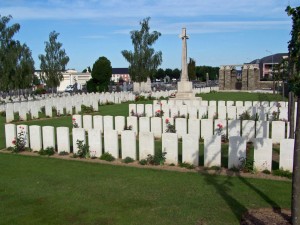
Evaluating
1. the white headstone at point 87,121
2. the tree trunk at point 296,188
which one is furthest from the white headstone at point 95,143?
the tree trunk at point 296,188

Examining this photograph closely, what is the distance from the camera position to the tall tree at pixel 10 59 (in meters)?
22.4

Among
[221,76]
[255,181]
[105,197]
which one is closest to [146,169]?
[105,197]

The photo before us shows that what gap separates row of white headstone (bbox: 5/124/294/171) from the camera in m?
6.59

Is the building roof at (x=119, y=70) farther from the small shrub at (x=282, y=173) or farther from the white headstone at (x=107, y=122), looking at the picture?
the small shrub at (x=282, y=173)

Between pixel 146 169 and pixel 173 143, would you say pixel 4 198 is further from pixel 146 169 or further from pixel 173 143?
pixel 173 143

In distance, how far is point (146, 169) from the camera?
7.03m

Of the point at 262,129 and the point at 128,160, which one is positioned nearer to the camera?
the point at 128,160

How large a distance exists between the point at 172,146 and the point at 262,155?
1.84 meters

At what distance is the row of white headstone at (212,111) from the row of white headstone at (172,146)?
5.74 metres

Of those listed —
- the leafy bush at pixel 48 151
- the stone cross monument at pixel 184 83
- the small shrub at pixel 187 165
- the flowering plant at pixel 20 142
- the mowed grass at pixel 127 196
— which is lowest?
the mowed grass at pixel 127 196

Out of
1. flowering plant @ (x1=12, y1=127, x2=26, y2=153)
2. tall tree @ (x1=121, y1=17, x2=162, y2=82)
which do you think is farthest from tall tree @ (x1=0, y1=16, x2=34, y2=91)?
flowering plant @ (x1=12, y1=127, x2=26, y2=153)

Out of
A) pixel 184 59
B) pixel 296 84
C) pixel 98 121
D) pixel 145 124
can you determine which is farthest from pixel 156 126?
pixel 184 59

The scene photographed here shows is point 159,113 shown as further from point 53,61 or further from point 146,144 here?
point 53,61

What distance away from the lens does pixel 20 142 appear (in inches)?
350
